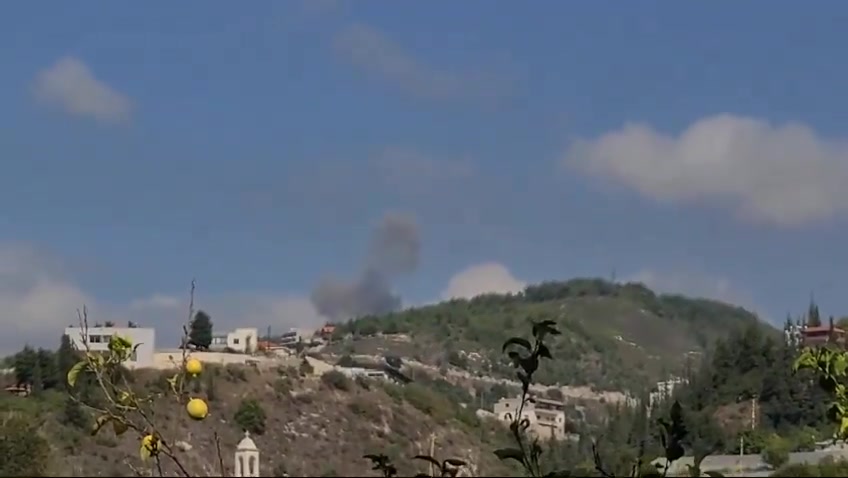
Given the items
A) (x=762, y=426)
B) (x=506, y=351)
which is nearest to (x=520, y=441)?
(x=506, y=351)

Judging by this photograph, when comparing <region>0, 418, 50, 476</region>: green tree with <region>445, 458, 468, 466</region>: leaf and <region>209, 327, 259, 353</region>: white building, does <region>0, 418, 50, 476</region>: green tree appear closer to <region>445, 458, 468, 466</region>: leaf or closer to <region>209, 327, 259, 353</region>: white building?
<region>445, 458, 468, 466</region>: leaf

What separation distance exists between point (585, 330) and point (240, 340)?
193 feet

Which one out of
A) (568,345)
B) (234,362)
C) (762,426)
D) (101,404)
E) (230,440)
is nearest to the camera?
(101,404)

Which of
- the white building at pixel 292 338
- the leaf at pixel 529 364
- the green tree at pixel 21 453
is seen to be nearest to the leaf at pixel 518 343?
the leaf at pixel 529 364

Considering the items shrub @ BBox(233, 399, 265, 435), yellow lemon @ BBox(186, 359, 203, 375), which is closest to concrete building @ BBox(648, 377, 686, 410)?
yellow lemon @ BBox(186, 359, 203, 375)

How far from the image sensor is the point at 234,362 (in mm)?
66000

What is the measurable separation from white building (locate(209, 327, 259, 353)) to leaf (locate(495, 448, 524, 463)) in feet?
233

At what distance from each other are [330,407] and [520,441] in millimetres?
65348

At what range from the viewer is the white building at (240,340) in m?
74.9

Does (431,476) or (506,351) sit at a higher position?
(506,351)

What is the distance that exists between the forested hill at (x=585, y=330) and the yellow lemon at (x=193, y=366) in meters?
105

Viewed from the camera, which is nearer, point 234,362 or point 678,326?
point 234,362

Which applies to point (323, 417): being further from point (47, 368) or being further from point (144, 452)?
point (144, 452)

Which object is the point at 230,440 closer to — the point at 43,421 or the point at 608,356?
the point at 43,421
